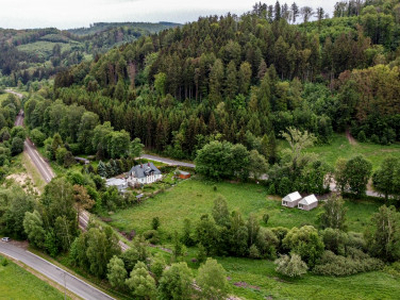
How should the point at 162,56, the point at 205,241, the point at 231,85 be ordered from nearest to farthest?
the point at 205,241 → the point at 231,85 → the point at 162,56

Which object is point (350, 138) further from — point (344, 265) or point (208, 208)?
point (344, 265)

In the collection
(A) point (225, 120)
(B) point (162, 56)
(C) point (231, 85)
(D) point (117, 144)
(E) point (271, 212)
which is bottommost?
(E) point (271, 212)

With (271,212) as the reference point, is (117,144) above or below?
above

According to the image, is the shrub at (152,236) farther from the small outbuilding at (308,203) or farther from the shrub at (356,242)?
the shrub at (356,242)

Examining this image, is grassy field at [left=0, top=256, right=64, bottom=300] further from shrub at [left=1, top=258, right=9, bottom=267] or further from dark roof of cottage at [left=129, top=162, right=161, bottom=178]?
dark roof of cottage at [left=129, top=162, right=161, bottom=178]

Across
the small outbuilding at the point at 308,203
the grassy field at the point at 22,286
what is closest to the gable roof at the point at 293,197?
the small outbuilding at the point at 308,203

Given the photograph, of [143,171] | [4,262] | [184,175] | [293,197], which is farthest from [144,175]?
[4,262]

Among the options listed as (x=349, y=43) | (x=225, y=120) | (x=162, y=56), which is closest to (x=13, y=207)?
(x=225, y=120)

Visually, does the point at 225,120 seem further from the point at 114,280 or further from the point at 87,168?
the point at 114,280
